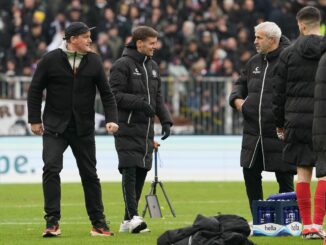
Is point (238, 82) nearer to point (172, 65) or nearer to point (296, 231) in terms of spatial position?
point (296, 231)

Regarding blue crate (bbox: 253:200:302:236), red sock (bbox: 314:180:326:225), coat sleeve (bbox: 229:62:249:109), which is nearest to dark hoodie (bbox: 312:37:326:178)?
red sock (bbox: 314:180:326:225)

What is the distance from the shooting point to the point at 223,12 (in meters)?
30.8

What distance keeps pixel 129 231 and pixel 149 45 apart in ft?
7.09

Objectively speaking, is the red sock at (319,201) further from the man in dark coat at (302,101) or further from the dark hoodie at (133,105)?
the dark hoodie at (133,105)

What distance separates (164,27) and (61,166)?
16821mm

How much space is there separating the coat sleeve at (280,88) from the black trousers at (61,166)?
208 cm

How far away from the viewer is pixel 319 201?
12.0 metres

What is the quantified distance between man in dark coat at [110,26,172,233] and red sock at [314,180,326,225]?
2.36m

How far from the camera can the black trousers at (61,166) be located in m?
12.8

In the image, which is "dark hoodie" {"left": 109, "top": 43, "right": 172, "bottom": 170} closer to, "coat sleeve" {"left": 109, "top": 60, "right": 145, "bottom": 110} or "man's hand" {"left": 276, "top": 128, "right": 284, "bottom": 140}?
"coat sleeve" {"left": 109, "top": 60, "right": 145, "bottom": 110}

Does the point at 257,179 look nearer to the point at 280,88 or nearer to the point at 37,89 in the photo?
the point at 280,88

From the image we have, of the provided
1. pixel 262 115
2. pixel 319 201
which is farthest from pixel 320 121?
pixel 262 115

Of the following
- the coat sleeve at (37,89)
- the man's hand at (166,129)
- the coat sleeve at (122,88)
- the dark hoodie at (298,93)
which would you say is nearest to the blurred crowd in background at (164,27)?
the man's hand at (166,129)

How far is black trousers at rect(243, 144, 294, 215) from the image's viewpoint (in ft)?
44.5
